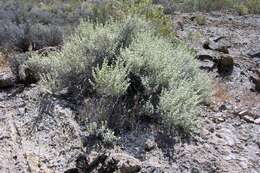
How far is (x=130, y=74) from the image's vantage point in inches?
196

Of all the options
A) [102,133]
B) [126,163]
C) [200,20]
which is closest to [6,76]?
[102,133]

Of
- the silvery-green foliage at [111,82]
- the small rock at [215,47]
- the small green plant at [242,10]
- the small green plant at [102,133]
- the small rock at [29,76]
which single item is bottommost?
the small green plant at [242,10]

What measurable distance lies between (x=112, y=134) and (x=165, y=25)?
3.40 m

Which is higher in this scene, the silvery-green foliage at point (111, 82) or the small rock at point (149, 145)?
the silvery-green foliage at point (111, 82)

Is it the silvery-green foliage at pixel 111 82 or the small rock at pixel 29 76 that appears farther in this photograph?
the small rock at pixel 29 76

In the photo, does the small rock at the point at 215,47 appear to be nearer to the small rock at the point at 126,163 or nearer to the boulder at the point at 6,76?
the boulder at the point at 6,76

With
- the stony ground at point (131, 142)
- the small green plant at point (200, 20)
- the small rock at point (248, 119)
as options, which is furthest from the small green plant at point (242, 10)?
the small rock at point (248, 119)

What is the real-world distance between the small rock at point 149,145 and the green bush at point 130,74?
11.7 inches

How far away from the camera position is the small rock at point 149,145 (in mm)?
4156

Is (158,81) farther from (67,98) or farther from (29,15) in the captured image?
(29,15)

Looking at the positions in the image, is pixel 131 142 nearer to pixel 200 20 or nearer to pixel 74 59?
pixel 74 59

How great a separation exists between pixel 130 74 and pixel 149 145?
1.10 m

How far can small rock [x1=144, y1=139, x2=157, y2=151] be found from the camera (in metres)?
4.16

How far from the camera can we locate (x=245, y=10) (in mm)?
13672
